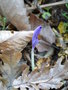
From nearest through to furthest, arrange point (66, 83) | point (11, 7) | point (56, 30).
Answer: point (66, 83), point (11, 7), point (56, 30)

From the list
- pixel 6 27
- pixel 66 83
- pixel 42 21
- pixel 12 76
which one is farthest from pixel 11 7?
pixel 66 83

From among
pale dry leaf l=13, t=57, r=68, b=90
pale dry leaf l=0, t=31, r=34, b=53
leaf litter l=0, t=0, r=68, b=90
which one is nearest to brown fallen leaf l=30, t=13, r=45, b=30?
leaf litter l=0, t=0, r=68, b=90

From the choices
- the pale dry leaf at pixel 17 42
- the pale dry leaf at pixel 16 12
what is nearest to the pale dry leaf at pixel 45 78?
Result: the pale dry leaf at pixel 17 42

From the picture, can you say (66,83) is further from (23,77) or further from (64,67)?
(23,77)

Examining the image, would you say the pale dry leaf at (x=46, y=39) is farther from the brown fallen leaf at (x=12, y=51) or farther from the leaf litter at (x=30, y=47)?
the brown fallen leaf at (x=12, y=51)

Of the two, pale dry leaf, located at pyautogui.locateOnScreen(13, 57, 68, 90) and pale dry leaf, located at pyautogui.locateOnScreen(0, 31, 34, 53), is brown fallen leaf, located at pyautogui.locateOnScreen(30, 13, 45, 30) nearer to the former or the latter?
pale dry leaf, located at pyautogui.locateOnScreen(0, 31, 34, 53)

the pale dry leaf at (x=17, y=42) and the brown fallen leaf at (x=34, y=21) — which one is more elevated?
the brown fallen leaf at (x=34, y=21)
